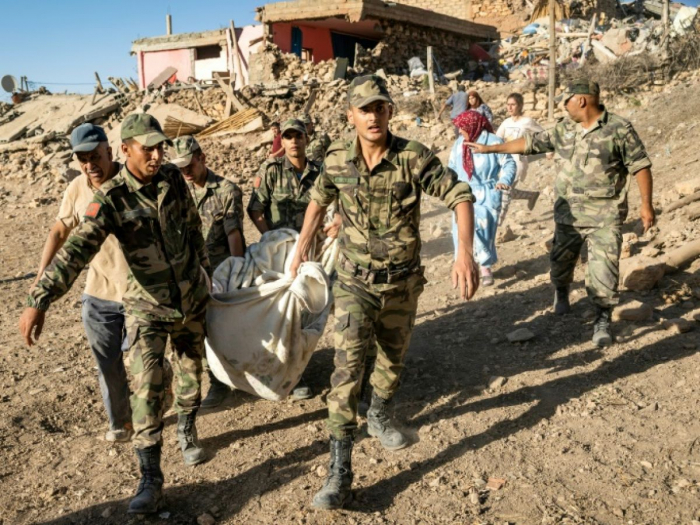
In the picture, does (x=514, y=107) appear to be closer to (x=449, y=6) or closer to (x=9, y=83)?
(x=449, y=6)

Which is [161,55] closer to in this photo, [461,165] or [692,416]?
[461,165]

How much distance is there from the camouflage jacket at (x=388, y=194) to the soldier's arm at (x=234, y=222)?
1292 mm

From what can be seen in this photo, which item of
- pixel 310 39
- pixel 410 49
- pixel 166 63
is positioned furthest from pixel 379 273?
pixel 166 63

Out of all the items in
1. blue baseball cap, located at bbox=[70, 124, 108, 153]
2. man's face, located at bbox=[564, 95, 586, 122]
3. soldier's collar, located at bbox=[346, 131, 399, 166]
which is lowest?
soldier's collar, located at bbox=[346, 131, 399, 166]

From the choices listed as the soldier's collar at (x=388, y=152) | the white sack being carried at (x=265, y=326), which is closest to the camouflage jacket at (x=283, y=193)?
the white sack being carried at (x=265, y=326)

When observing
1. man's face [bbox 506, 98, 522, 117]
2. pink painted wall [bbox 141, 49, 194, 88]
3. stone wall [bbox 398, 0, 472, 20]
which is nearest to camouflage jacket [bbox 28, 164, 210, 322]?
man's face [bbox 506, 98, 522, 117]

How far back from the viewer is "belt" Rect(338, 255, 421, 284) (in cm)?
316

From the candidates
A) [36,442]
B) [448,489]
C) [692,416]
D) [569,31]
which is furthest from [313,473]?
[569,31]

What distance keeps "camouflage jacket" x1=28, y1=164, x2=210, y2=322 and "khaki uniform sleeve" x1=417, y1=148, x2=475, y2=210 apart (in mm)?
1235

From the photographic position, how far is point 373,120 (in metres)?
3.05

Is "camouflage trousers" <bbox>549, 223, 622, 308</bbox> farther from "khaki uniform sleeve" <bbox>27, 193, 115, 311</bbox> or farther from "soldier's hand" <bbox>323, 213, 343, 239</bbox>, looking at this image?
"khaki uniform sleeve" <bbox>27, 193, 115, 311</bbox>

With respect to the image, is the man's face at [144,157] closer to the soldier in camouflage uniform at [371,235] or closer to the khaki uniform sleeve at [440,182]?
the soldier in camouflage uniform at [371,235]

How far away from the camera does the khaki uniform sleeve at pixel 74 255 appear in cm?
286

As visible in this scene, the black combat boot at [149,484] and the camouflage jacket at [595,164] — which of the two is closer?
the black combat boot at [149,484]
